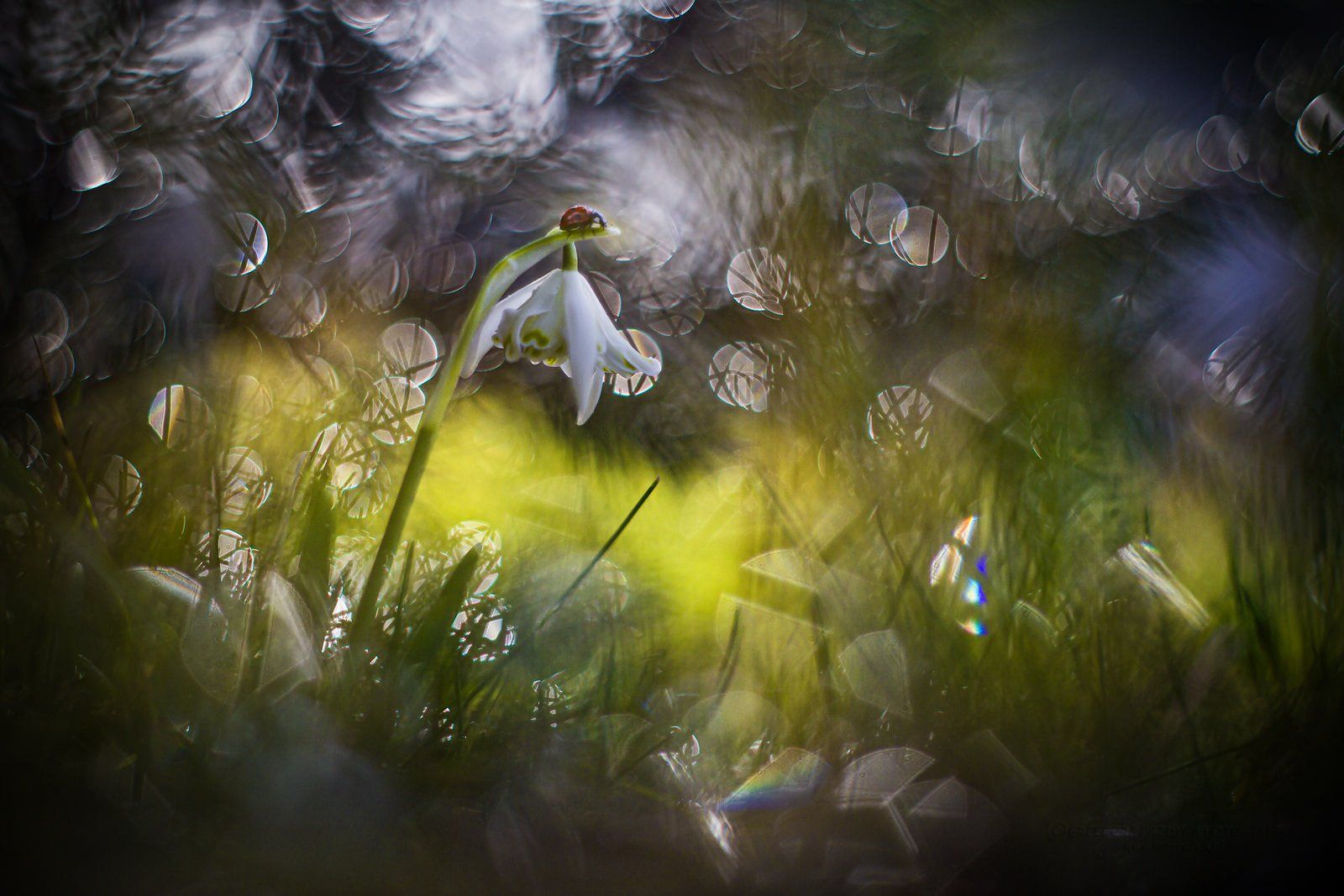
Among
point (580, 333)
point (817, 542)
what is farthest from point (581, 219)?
point (817, 542)

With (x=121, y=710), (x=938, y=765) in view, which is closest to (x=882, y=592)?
(x=938, y=765)

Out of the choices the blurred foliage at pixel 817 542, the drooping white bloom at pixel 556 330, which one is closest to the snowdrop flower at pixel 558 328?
the drooping white bloom at pixel 556 330

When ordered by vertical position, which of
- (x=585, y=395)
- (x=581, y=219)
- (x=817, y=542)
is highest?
(x=581, y=219)

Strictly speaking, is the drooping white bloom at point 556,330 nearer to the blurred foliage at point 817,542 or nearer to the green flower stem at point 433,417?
the green flower stem at point 433,417

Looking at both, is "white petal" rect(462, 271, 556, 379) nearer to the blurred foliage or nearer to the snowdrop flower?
the snowdrop flower

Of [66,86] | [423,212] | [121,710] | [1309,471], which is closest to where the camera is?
[121,710]

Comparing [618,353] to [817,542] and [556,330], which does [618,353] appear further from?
[817,542]

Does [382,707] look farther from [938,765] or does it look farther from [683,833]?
A: [938,765]

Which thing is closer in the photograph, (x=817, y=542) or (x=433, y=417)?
(x=433, y=417)
